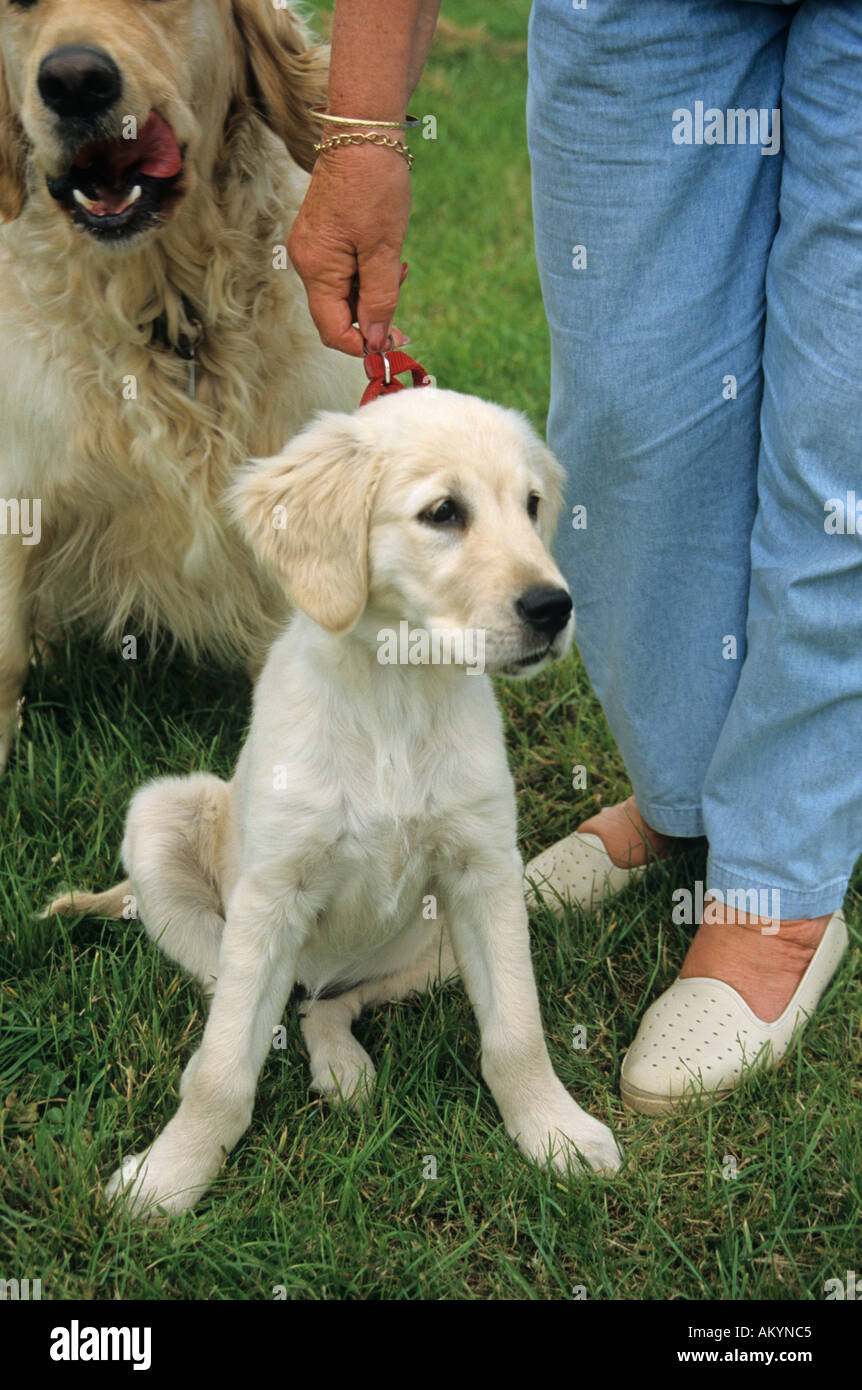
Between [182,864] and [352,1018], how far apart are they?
452 mm

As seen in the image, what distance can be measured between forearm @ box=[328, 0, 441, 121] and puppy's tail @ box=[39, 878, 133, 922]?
152 centimetres

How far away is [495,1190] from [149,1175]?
0.56m

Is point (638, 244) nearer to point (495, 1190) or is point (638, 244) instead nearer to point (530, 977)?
point (530, 977)

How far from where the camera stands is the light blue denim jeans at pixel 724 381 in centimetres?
225

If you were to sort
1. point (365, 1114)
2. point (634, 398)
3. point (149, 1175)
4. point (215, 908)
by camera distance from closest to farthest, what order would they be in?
point (149, 1175), point (365, 1114), point (634, 398), point (215, 908)

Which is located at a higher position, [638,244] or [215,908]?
[638,244]

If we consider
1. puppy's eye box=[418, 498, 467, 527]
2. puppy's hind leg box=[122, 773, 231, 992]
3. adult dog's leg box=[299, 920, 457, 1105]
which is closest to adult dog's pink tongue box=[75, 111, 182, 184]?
puppy's eye box=[418, 498, 467, 527]

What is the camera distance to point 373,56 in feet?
7.61

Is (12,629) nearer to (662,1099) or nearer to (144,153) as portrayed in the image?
(144,153)

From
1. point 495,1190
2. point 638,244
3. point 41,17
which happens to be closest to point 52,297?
point 41,17

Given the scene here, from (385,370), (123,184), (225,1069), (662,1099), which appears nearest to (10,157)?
(123,184)

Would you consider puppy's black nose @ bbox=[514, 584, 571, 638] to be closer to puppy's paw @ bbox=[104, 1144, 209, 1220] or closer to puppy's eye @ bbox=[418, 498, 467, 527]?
puppy's eye @ bbox=[418, 498, 467, 527]

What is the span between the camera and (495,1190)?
2215 millimetres

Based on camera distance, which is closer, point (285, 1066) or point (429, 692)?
point (429, 692)
